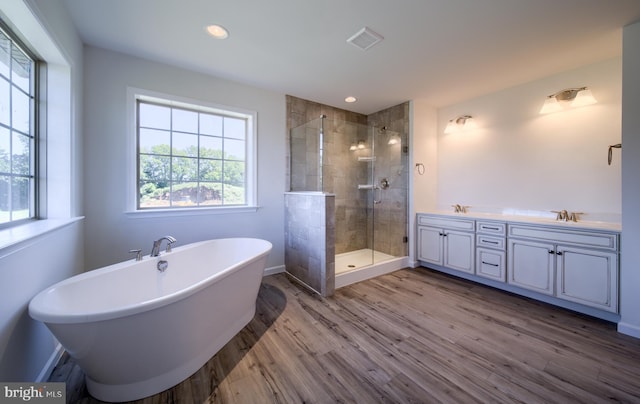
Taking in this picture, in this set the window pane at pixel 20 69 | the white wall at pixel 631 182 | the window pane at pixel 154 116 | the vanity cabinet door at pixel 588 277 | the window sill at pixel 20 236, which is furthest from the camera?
the window pane at pixel 154 116

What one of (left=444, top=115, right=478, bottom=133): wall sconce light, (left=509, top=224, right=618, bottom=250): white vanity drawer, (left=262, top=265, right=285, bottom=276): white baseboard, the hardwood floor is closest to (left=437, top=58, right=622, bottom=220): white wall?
(left=444, top=115, right=478, bottom=133): wall sconce light

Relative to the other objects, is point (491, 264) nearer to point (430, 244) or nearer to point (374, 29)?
point (430, 244)

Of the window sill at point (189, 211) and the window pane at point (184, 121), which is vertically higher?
the window pane at point (184, 121)

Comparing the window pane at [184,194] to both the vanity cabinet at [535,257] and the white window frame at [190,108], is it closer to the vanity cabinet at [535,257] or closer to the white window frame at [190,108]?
the white window frame at [190,108]

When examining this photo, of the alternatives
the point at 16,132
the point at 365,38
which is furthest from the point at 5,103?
the point at 365,38

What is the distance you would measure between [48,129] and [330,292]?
282cm

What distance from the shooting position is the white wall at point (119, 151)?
2240 millimetres

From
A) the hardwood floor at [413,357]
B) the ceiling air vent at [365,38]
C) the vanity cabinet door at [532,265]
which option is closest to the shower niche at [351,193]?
the hardwood floor at [413,357]

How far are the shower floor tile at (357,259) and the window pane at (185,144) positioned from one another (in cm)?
232

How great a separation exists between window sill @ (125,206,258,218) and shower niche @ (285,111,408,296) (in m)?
0.62

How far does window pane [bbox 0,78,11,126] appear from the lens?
138 cm

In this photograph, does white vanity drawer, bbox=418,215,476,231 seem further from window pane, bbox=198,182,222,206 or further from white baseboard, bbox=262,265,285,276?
window pane, bbox=198,182,222,206

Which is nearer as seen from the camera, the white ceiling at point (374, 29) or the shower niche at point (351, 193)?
the white ceiling at point (374, 29)

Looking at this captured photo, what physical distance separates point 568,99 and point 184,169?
434cm
